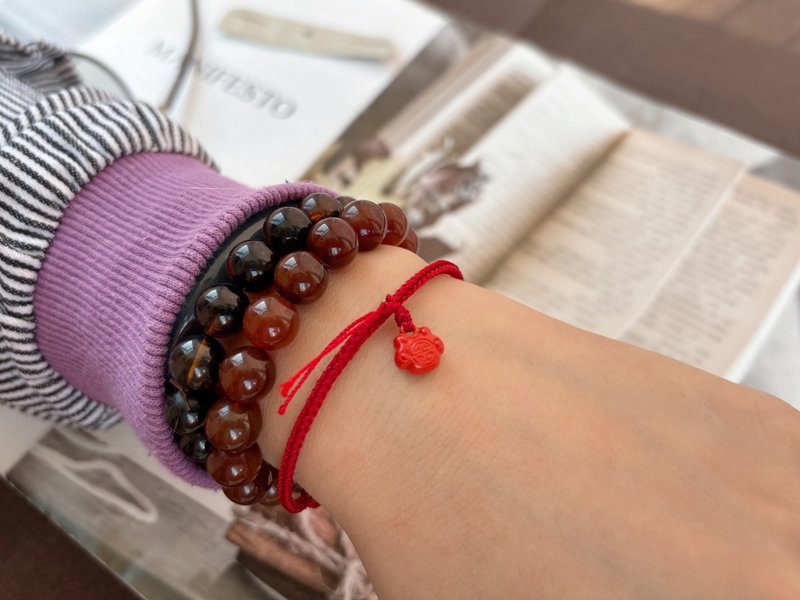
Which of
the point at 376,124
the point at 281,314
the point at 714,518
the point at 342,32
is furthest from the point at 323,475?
the point at 342,32

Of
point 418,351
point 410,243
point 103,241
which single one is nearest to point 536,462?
point 418,351

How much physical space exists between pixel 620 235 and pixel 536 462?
17.0 inches

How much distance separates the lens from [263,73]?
84cm

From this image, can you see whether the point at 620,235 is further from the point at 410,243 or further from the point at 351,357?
the point at 351,357

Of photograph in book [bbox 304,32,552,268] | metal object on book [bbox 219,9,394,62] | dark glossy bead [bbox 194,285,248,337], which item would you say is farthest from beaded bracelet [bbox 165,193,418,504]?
A: metal object on book [bbox 219,9,394,62]

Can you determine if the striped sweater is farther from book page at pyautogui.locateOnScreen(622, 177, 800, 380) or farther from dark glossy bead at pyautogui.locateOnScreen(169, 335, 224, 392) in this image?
book page at pyautogui.locateOnScreen(622, 177, 800, 380)

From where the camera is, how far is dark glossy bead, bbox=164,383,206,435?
40cm

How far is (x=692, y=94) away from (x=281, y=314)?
0.68 metres

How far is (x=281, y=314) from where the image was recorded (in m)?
0.40

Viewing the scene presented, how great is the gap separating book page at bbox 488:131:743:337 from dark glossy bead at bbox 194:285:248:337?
1.24ft

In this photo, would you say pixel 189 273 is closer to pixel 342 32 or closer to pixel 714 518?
pixel 714 518

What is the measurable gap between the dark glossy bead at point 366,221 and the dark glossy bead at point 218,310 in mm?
91

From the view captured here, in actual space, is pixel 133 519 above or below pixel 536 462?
below

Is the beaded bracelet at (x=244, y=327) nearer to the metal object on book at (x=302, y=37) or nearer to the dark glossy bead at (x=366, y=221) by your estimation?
the dark glossy bead at (x=366, y=221)
